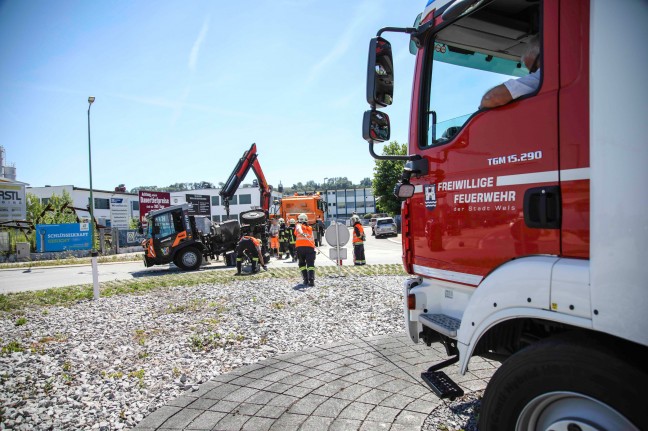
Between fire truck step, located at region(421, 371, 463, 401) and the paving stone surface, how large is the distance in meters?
0.41

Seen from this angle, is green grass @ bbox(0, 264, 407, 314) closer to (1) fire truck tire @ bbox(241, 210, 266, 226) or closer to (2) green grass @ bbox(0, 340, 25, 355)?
(2) green grass @ bbox(0, 340, 25, 355)

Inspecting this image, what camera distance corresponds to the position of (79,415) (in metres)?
3.25

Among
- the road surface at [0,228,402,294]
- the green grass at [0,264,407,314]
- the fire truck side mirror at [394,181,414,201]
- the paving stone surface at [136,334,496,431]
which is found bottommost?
the road surface at [0,228,402,294]

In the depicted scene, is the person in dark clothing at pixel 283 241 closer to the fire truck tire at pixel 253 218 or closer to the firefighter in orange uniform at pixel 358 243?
the fire truck tire at pixel 253 218

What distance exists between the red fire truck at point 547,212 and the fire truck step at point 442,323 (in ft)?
0.04

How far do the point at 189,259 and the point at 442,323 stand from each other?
13.9 meters

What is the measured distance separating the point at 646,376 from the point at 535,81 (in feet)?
4.75

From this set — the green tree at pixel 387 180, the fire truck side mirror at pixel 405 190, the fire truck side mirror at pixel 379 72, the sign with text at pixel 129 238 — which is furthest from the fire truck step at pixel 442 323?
the green tree at pixel 387 180

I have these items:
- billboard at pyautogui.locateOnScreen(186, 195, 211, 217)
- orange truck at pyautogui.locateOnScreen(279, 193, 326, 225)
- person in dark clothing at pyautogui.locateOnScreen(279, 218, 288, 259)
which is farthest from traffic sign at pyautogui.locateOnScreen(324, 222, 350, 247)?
billboard at pyautogui.locateOnScreen(186, 195, 211, 217)

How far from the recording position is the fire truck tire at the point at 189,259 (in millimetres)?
15070

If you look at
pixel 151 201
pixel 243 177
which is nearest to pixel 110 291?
pixel 243 177

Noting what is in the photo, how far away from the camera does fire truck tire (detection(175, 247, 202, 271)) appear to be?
15.1 m

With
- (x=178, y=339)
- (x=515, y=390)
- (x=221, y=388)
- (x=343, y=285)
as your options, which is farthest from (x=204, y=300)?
(x=515, y=390)

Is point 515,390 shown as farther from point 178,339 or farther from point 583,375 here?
point 178,339
